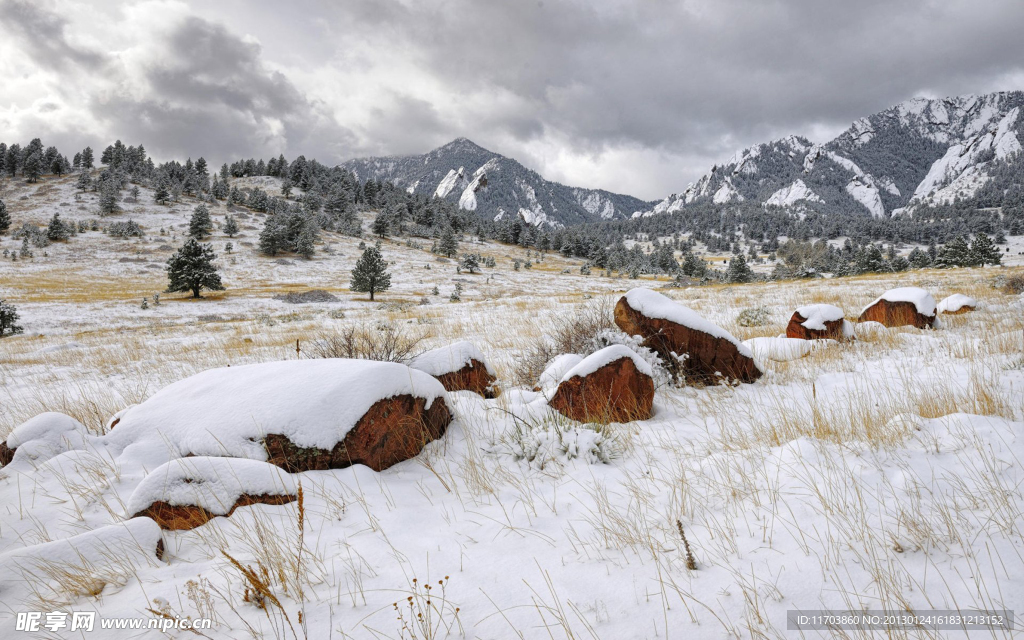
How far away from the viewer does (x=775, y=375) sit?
550cm

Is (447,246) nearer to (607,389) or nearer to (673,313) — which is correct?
(673,313)

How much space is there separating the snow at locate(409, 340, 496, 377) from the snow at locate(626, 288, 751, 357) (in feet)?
8.34

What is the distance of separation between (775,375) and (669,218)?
634ft

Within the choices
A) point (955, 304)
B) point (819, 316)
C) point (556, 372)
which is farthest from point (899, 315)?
point (556, 372)

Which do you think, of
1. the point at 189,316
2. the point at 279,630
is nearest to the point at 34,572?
the point at 279,630

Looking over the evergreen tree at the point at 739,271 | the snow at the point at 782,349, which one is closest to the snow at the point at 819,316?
the snow at the point at 782,349

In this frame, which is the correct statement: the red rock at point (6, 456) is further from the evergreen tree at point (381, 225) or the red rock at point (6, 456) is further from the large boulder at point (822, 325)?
the evergreen tree at point (381, 225)

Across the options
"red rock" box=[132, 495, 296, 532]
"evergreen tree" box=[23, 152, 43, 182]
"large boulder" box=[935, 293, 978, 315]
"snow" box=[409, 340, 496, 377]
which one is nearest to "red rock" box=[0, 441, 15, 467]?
"red rock" box=[132, 495, 296, 532]

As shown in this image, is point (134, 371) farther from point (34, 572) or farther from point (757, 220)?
point (757, 220)

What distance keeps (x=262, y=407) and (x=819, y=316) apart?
28.7 feet

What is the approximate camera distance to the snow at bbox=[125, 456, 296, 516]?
2.65 metres

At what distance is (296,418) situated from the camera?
3.23 metres

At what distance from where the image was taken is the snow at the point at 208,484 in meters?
2.65

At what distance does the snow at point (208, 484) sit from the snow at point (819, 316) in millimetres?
8427
